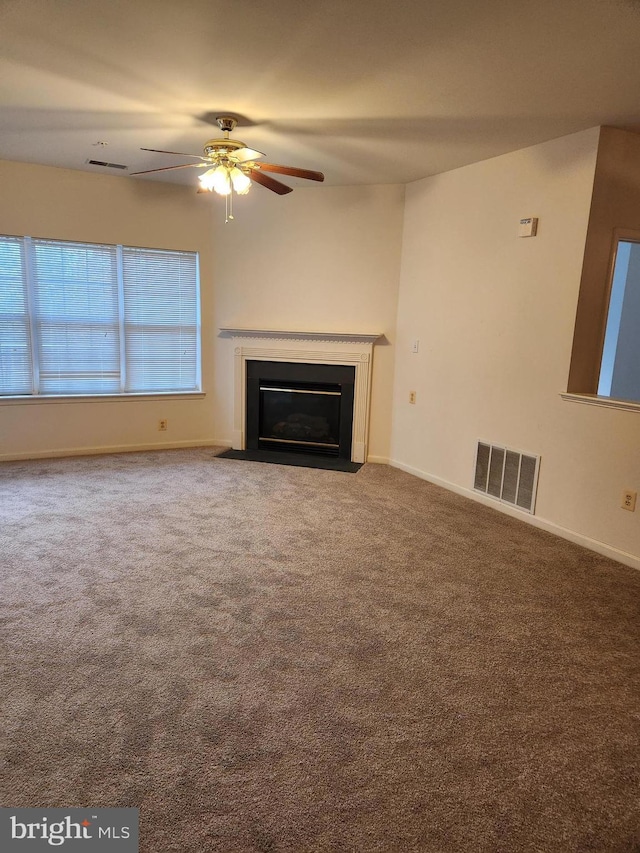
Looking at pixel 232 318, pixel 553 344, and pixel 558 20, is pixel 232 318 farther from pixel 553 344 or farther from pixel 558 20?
pixel 558 20

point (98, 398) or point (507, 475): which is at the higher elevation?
point (98, 398)

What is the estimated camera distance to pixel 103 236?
485 centimetres

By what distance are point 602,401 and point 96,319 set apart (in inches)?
170

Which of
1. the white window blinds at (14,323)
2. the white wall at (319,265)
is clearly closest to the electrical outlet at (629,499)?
the white wall at (319,265)

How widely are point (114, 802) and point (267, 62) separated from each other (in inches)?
118

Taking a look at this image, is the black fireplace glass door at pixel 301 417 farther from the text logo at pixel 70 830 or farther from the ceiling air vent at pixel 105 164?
the text logo at pixel 70 830

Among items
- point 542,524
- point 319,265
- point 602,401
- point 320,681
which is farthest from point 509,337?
point 320,681

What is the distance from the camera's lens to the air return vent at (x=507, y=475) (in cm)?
374

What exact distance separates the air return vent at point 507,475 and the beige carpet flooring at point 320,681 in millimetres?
263

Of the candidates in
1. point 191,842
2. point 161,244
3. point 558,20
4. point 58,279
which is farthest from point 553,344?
point 58,279

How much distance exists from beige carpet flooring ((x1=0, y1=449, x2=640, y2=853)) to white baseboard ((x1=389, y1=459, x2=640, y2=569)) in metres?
0.09

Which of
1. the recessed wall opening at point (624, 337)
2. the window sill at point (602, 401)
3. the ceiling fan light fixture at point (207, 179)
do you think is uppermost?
the ceiling fan light fixture at point (207, 179)

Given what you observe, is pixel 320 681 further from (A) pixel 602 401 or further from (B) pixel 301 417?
(B) pixel 301 417

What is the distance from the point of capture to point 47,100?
3.07m
